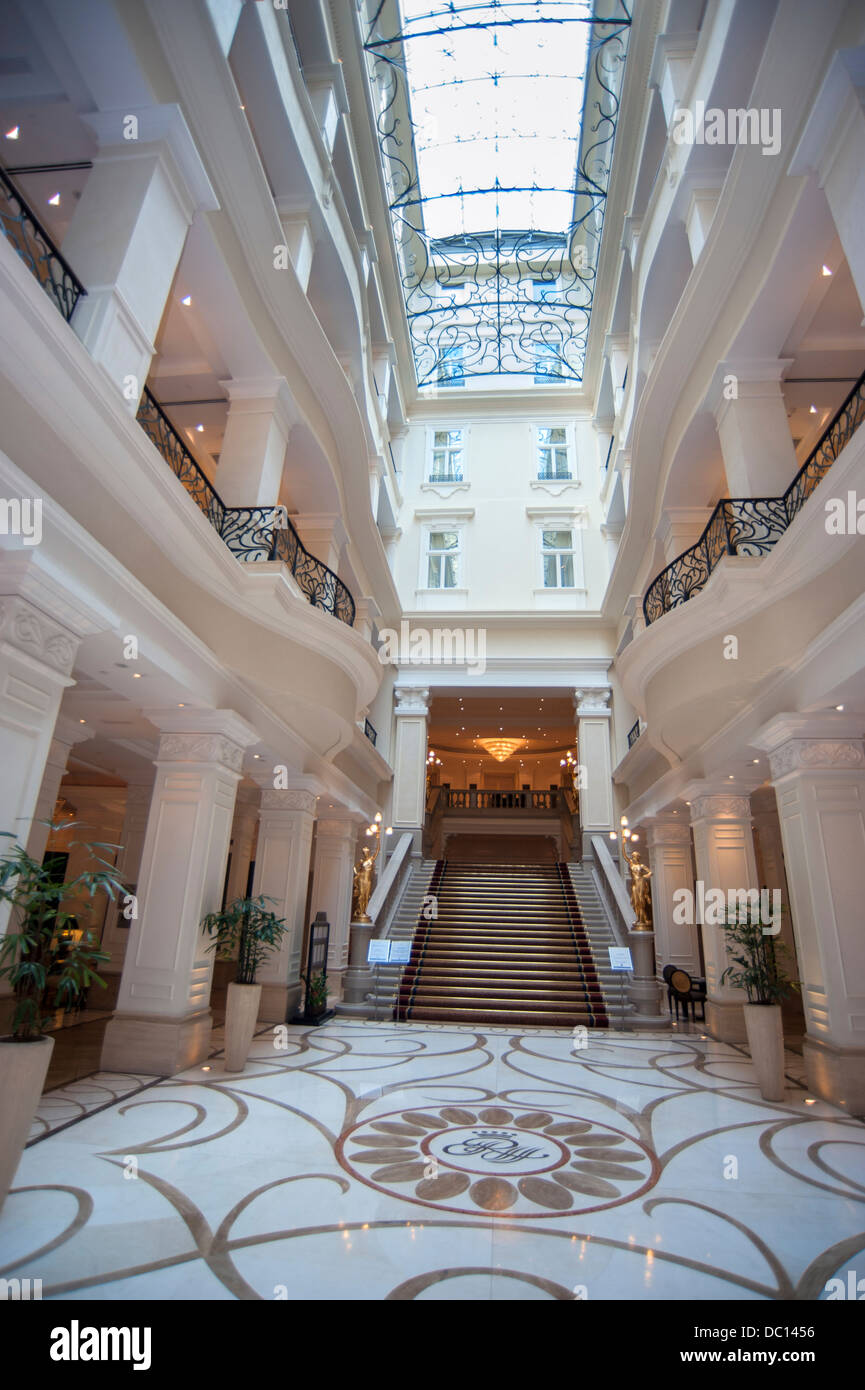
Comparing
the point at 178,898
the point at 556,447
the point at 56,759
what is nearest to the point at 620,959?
the point at 178,898

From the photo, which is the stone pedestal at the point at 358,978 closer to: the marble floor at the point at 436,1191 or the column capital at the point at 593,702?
the marble floor at the point at 436,1191

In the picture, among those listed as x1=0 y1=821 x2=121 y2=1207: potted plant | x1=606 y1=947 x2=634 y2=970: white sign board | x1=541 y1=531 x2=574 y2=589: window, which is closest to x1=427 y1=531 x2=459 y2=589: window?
x1=541 y1=531 x2=574 y2=589: window

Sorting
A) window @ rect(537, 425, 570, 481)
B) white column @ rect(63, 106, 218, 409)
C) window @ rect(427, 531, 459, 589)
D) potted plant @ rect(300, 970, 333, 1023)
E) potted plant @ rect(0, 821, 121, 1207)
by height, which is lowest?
potted plant @ rect(300, 970, 333, 1023)

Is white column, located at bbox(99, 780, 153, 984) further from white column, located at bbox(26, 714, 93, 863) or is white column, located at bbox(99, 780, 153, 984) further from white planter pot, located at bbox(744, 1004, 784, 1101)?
white planter pot, located at bbox(744, 1004, 784, 1101)

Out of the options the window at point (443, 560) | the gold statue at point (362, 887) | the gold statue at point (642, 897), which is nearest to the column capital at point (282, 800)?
the gold statue at point (362, 887)

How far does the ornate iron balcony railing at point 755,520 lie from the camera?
5285mm

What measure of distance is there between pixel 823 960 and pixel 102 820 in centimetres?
1226

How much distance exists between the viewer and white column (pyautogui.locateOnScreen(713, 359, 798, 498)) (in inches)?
262

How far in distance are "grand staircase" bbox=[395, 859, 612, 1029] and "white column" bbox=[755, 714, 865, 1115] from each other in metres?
3.76

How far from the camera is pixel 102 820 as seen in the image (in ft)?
43.2

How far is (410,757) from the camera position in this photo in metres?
16.2

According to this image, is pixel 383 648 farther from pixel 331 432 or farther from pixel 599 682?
pixel 331 432

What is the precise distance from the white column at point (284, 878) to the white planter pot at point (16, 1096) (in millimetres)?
5828
